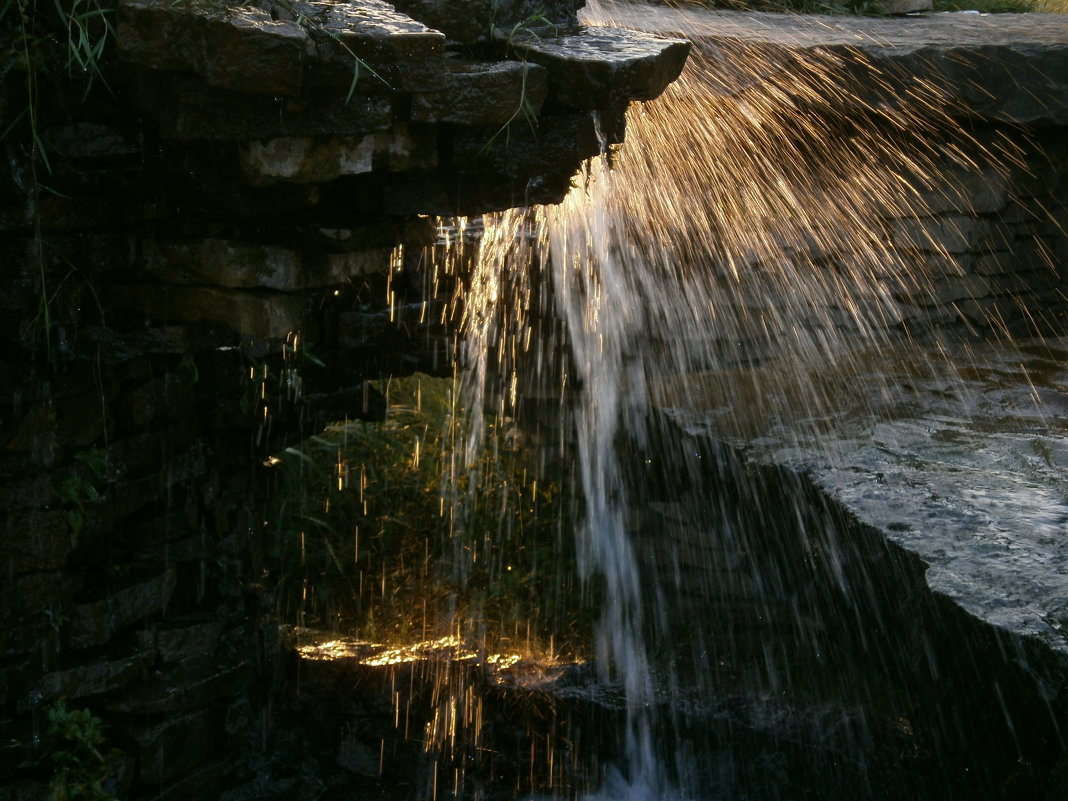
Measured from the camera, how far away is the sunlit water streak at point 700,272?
441 cm

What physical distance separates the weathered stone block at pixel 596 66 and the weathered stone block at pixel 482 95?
0.07 m

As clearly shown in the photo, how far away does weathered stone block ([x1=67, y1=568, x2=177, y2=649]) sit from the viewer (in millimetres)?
3227

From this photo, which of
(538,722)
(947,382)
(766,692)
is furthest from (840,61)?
(538,722)

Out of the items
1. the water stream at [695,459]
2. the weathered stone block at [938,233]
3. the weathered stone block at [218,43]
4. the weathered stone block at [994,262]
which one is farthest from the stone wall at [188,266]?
the weathered stone block at [994,262]

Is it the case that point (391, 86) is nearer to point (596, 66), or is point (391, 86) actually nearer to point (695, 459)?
point (596, 66)

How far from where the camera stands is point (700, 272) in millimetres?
4914

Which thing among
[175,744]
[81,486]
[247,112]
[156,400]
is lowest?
[175,744]

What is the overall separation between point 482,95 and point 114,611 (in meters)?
1.92

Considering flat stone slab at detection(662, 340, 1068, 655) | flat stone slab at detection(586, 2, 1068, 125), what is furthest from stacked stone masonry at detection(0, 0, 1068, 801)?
flat stone slab at detection(586, 2, 1068, 125)

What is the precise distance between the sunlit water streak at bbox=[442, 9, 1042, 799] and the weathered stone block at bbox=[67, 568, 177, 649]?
4.91ft

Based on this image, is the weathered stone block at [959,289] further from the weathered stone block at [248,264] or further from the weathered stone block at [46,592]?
the weathered stone block at [46,592]

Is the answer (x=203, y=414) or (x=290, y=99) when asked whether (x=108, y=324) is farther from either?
(x=290, y=99)

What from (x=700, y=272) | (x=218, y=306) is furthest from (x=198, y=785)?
(x=700, y=272)

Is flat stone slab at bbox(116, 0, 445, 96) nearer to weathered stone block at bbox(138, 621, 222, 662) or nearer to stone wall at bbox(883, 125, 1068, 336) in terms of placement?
weathered stone block at bbox(138, 621, 222, 662)
